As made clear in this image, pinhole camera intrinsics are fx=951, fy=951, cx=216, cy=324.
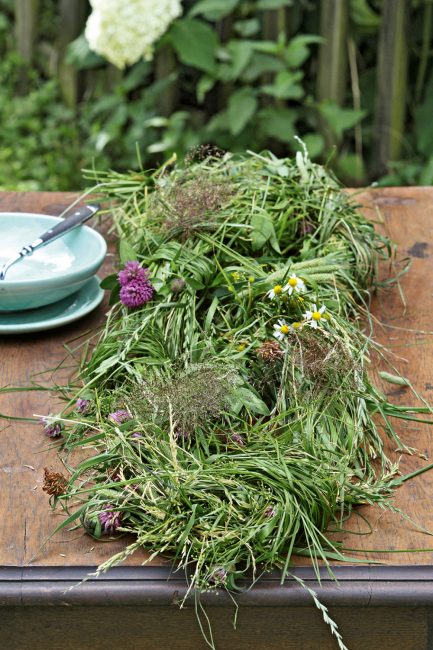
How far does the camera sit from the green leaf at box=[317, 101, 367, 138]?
3008 millimetres

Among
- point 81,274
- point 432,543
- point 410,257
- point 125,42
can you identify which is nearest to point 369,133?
point 125,42

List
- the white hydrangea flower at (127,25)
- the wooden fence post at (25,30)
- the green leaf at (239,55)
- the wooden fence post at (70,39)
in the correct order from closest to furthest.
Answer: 1. the white hydrangea flower at (127,25)
2. the green leaf at (239,55)
3. the wooden fence post at (70,39)
4. the wooden fence post at (25,30)

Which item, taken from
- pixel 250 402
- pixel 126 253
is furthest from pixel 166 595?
pixel 126 253

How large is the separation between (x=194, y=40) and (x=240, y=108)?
0.83ft

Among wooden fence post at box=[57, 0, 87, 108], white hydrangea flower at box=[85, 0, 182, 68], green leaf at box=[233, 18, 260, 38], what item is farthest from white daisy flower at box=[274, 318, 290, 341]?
wooden fence post at box=[57, 0, 87, 108]

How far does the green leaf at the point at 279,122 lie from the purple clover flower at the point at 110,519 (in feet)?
6.98

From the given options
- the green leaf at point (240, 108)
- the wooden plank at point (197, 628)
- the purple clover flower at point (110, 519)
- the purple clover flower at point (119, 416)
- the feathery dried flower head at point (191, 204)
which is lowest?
the green leaf at point (240, 108)

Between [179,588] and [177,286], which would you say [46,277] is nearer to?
[177,286]

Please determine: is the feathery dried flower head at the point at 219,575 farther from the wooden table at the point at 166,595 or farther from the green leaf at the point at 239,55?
the green leaf at the point at 239,55

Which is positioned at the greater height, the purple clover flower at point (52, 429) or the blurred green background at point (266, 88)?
the purple clover flower at point (52, 429)

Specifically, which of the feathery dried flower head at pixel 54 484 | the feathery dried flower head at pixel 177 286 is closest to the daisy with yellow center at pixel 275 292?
the feathery dried flower head at pixel 177 286

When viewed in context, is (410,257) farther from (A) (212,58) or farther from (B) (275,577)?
(A) (212,58)

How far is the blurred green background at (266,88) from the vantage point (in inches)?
117

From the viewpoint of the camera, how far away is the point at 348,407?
1241mm
